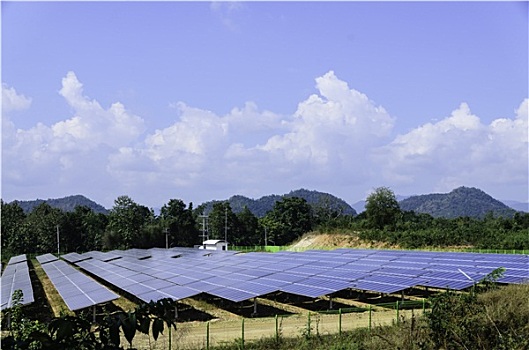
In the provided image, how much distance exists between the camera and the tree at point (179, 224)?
79750 mm

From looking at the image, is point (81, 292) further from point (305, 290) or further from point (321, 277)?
point (321, 277)

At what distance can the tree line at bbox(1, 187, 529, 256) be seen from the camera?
5716cm

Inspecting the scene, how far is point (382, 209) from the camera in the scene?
2518 inches

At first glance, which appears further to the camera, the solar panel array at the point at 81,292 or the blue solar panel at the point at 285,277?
the blue solar panel at the point at 285,277

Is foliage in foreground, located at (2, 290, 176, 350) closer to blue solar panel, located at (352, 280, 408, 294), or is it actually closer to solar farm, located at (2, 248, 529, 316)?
solar farm, located at (2, 248, 529, 316)

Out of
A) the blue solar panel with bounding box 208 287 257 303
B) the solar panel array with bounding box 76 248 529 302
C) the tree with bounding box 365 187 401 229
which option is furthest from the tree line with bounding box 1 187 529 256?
the blue solar panel with bounding box 208 287 257 303

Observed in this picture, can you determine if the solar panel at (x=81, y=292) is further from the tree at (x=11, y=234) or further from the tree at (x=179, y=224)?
the tree at (x=179, y=224)

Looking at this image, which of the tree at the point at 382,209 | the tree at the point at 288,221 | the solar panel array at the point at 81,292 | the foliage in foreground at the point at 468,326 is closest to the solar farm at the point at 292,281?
the solar panel array at the point at 81,292

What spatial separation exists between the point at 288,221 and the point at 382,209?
23.8 metres

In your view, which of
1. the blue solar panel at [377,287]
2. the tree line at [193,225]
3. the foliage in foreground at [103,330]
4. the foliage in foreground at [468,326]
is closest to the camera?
the foliage in foreground at [103,330]

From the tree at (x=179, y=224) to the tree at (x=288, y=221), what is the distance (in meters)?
12.2

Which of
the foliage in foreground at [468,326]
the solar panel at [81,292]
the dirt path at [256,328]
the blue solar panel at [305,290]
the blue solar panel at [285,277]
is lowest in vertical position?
the dirt path at [256,328]

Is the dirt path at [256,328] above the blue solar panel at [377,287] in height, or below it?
below

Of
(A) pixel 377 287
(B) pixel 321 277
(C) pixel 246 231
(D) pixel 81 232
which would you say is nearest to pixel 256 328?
(A) pixel 377 287
